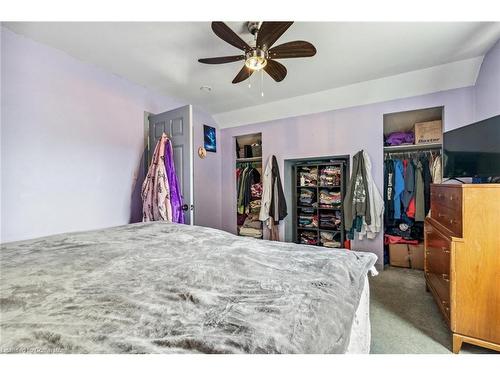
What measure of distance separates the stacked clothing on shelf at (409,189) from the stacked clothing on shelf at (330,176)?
1.99ft

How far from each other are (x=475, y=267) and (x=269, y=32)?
1969 mm

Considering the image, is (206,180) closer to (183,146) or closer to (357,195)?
(183,146)

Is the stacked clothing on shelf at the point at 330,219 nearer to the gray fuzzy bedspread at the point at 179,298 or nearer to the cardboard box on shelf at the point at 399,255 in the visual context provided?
the cardboard box on shelf at the point at 399,255

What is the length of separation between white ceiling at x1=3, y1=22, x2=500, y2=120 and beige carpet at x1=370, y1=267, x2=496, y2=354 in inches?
90.9

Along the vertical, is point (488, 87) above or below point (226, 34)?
below

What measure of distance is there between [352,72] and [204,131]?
2357mm

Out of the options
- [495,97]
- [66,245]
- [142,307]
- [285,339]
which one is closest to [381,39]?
[495,97]

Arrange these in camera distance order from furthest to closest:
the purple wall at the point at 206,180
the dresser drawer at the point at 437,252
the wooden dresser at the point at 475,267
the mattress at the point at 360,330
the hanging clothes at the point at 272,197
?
the purple wall at the point at 206,180
the hanging clothes at the point at 272,197
the dresser drawer at the point at 437,252
the wooden dresser at the point at 475,267
the mattress at the point at 360,330

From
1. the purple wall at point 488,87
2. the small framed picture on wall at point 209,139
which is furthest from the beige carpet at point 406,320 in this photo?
the small framed picture on wall at point 209,139

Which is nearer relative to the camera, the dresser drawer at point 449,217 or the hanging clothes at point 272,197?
the dresser drawer at point 449,217

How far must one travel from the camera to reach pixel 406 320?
1637 millimetres

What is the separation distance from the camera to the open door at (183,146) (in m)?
2.28

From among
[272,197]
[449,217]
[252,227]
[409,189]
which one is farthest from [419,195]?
[252,227]
